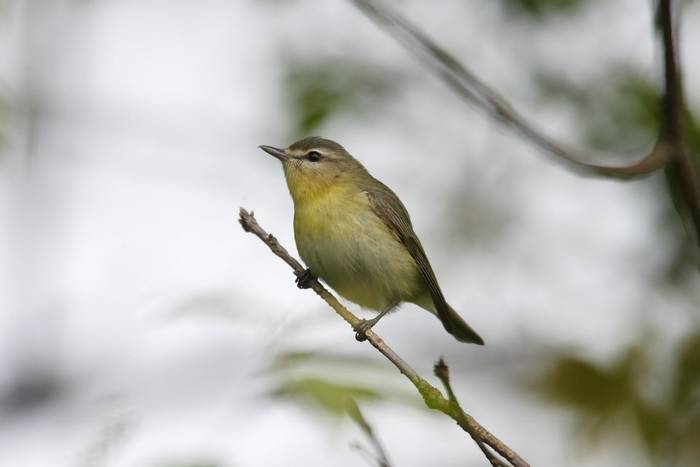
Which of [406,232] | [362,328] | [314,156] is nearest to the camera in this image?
[362,328]

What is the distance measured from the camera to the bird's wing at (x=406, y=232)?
20.0 ft

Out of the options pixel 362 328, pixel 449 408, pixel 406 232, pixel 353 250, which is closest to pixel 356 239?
pixel 353 250

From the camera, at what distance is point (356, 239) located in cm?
586

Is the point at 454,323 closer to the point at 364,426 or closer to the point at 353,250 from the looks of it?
the point at 353,250

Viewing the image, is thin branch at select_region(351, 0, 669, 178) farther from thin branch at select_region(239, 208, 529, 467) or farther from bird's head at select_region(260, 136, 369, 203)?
bird's head at select_region(260, 136, 369, 203)

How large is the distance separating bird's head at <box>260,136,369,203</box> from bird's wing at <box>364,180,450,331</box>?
0.82 feet

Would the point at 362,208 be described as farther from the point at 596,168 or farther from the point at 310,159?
the point at 596,168

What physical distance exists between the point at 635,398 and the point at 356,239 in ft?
8.22

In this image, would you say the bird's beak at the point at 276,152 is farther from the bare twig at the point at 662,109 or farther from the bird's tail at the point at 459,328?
the bare twig at the point at 662,109

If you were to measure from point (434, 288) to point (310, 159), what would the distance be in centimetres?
A: 130

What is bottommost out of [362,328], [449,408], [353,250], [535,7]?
[449,408]

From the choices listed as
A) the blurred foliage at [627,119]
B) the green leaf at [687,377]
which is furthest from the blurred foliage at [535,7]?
the green leaf at [687,377]

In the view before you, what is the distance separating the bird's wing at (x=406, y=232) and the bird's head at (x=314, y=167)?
0.25 meters

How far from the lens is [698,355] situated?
3811mm
